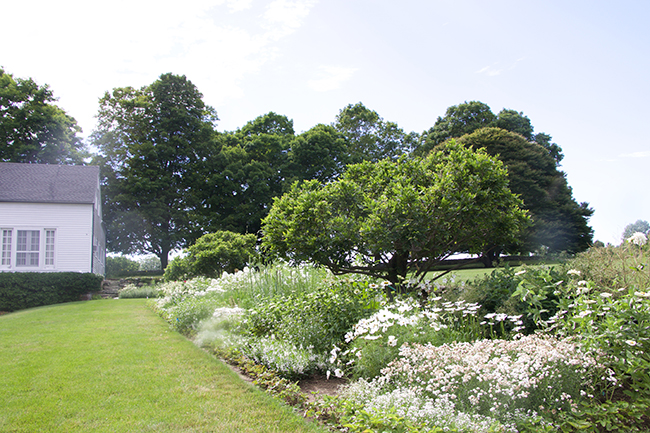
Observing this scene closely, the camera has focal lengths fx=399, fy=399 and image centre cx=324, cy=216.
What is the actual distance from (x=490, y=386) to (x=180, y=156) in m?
26.9

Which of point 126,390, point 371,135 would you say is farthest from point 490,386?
point 371,135

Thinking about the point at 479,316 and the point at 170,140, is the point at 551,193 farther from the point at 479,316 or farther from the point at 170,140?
the point at 170,140

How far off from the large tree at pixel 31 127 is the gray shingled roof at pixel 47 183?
7.45 meters

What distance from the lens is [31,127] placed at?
Result: 83.8 ft

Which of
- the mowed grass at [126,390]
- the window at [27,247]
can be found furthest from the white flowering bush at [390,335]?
the window at [27,247]

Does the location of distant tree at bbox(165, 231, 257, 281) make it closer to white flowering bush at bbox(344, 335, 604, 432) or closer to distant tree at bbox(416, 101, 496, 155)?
white flowering bush at bbox(344, 335, 604, 432)

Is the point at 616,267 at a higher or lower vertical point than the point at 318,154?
lower

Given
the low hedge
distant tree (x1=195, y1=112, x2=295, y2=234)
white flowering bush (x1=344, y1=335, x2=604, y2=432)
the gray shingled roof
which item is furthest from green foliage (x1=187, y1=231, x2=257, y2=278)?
white flowering bush (x1=344, y1=335, x2=604, y2=432)

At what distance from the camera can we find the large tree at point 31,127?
2475 cm

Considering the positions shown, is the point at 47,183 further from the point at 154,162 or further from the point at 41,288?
the point at 154,162

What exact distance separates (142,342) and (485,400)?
5.95 meters

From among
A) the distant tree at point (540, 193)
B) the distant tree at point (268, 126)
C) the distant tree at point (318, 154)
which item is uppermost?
the distant tree at point (268, 126)

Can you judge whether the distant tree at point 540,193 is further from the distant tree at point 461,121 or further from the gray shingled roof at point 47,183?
the gray shingled roof at point 47,183

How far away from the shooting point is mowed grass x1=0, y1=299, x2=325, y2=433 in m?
3.39
